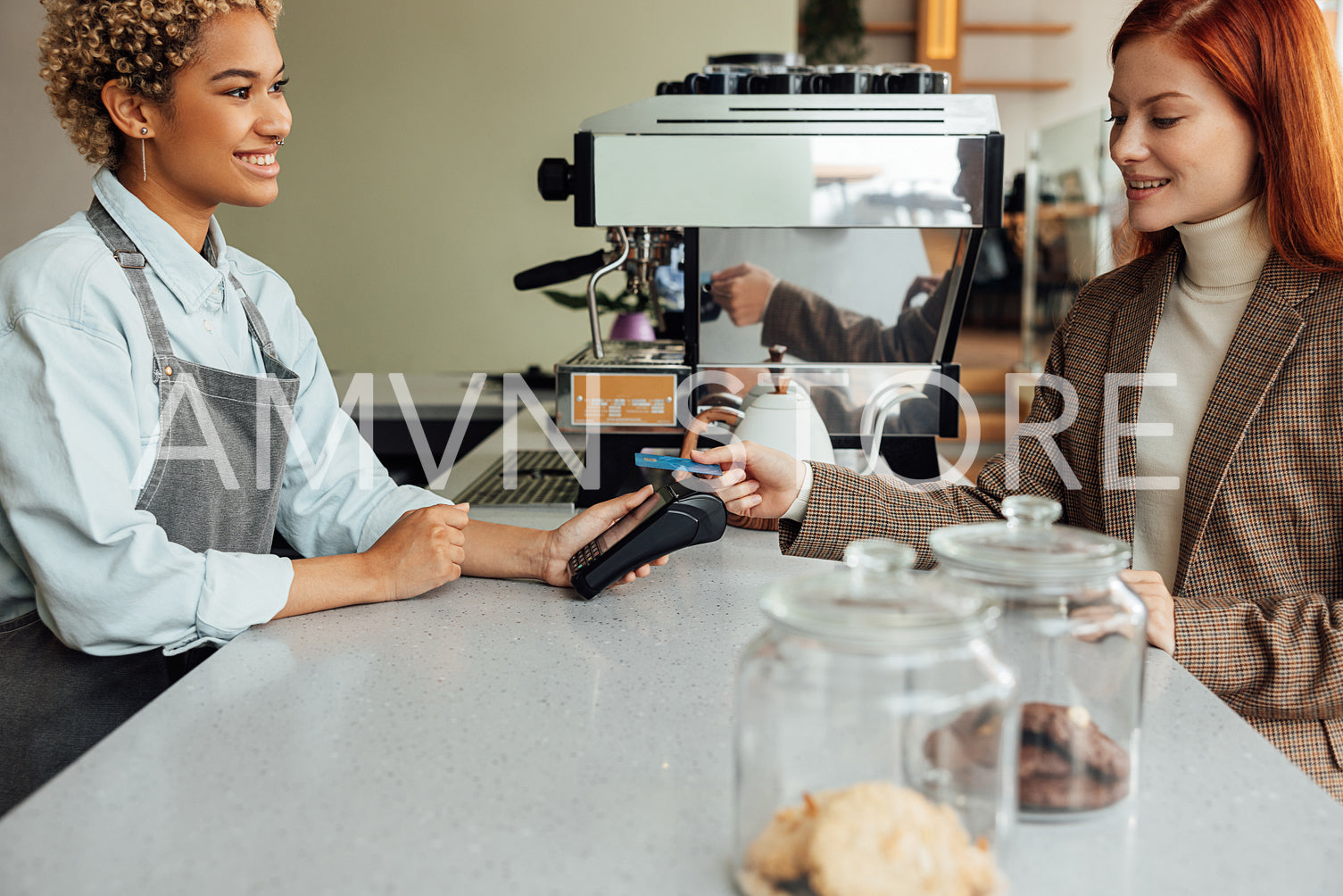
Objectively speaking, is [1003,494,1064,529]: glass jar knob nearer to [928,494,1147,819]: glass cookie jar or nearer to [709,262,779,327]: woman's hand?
[928,494,1147,819]: glass cookie jar

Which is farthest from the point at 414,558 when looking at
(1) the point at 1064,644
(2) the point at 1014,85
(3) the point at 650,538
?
(2) the point at 1014,85

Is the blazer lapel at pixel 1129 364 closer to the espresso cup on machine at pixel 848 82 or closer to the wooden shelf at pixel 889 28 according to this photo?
the espresso cup on machine at pixel 848 82

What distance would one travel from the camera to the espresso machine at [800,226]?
4.54 feet

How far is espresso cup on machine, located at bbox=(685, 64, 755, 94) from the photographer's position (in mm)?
1438

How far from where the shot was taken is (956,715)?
0.52 metres

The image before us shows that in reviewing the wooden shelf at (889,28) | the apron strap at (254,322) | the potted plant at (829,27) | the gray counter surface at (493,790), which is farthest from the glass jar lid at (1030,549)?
the wooden shelf at (889,28)

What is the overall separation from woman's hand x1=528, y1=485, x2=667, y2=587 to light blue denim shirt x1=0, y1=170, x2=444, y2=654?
0.84 feet

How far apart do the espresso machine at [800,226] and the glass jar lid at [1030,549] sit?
74 cm

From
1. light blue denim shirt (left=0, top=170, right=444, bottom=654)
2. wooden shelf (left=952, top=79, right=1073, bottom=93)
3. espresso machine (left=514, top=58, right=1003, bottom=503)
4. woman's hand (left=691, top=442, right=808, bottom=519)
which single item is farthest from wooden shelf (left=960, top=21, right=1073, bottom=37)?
light blue denim shirt (left=0, top=170, right=444, bottom=654)

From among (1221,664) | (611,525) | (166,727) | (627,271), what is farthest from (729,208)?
(166,727)

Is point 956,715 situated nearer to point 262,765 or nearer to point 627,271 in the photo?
point 262,765

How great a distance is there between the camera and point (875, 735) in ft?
1.68

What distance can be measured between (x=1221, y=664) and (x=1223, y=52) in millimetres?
606

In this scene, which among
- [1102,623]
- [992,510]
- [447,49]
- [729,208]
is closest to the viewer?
[1102,623]
